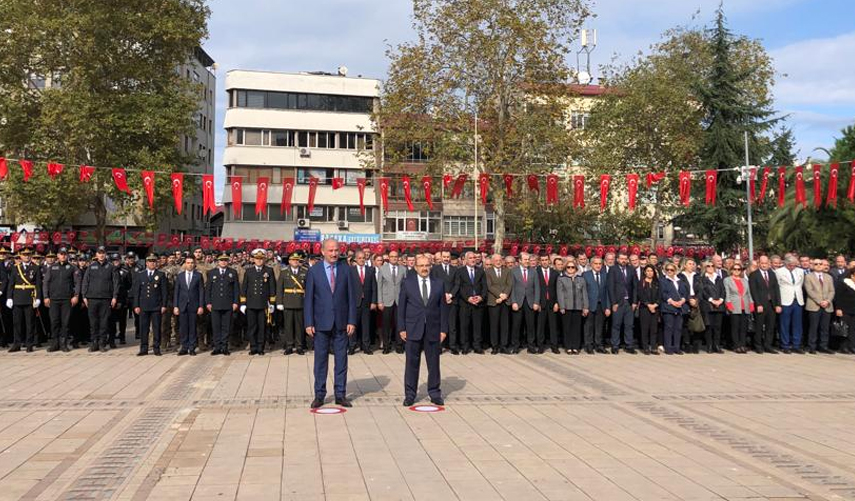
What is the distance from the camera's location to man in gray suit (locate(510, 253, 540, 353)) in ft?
46.8

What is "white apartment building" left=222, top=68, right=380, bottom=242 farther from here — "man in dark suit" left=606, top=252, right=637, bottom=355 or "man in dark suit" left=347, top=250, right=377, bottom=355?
"man in dark suit" left=606, top=252, right=637, bottom=355

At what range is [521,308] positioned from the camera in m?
14.4

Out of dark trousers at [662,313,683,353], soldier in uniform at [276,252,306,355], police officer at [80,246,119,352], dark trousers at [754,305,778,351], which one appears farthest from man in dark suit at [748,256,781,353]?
police officer at [80,246,119,352]

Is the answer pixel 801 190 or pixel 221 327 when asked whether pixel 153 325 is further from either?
pixel 801 190

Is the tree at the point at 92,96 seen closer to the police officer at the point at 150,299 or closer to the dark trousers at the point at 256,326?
the police officer at the point at 150,299

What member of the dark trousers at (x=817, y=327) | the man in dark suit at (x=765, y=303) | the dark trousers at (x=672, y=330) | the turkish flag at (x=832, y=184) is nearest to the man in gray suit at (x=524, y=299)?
the dark trousers at (x=672, y=330)

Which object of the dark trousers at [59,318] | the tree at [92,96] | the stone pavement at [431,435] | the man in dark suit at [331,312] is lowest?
the stone pavement at [431,435]

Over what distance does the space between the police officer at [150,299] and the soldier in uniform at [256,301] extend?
1.57 meters

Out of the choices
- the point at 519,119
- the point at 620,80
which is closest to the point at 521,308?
the point at 519,119

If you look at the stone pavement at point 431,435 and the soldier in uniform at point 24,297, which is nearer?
the stone pavement at point 431,435

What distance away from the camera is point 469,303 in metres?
14.3

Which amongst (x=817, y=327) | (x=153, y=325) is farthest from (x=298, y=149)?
(x=817, y=327)

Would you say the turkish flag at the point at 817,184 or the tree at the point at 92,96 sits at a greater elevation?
the tree at the point at 92,96

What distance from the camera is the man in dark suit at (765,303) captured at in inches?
583
